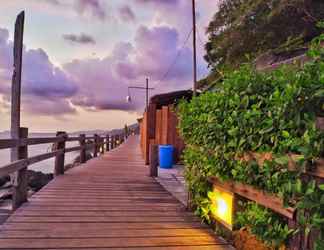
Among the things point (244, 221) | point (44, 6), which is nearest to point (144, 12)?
point (44, 6)

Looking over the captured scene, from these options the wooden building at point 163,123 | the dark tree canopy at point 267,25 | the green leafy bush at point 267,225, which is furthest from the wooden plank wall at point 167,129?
the green leafy bush at point 267,225

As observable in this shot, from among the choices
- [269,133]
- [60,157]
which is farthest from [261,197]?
[60,157]

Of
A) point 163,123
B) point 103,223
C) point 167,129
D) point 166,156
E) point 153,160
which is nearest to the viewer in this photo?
point 103,223

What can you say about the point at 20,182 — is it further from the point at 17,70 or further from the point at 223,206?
the point at 223,206

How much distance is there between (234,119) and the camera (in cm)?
271

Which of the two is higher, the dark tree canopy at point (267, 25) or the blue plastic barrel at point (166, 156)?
the dark tree canopy at point (267, 25)

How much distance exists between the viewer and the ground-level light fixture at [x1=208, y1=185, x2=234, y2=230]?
2966 millimetres

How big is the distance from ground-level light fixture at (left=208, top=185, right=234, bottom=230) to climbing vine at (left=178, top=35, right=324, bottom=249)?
0.56 feet

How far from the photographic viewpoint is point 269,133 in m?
2.24

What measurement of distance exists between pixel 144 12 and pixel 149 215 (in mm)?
7680

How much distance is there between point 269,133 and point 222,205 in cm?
122

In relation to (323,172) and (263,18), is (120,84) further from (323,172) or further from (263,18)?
(323,172)

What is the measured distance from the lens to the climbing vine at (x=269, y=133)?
1.79m

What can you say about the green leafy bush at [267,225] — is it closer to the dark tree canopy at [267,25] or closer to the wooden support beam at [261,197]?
the wooden support beam at [261,197]
